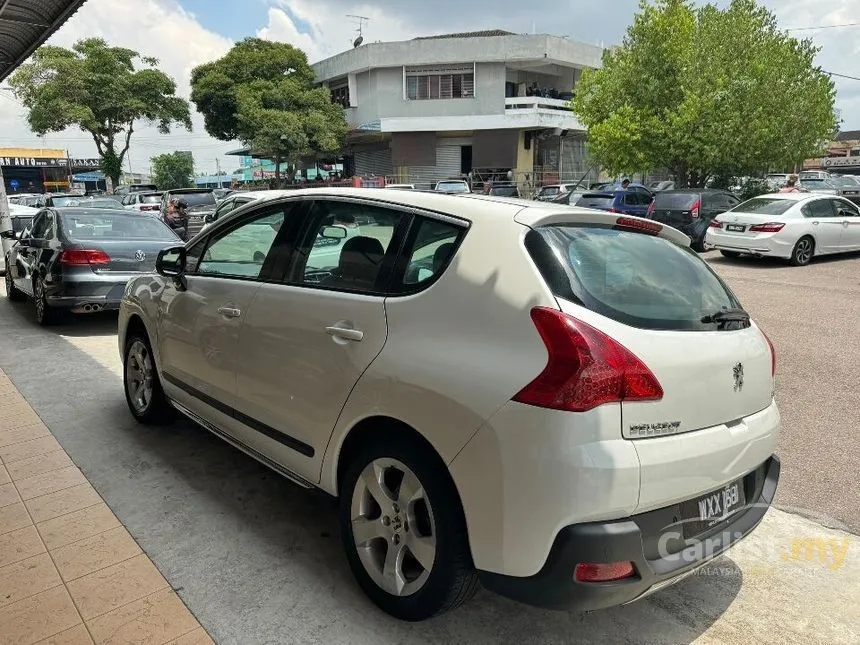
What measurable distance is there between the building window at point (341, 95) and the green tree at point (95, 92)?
10246 millimetres

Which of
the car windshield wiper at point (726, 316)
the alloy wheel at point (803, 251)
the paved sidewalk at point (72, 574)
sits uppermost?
the car windshield wiper at point (726, 316)

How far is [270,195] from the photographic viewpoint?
3.50 meters

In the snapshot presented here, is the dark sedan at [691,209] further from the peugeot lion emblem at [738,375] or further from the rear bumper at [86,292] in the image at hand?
the peugeot lion emblem at [738,375]

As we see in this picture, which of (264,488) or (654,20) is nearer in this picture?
(264,488)

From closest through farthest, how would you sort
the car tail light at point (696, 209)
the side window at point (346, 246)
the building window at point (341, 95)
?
1. the side window at point (346, 246)
2. the car tail light at point (696, 209)
3. the building window at point (341, 95)

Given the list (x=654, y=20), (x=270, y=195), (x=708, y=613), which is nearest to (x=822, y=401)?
(x=708, y=613)

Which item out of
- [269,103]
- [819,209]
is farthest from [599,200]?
[269,103]

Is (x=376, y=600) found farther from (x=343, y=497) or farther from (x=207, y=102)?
(x=207, y=102)

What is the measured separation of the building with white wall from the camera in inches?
1473

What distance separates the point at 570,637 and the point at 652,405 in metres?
1.08

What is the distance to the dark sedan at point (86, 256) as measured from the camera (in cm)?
724

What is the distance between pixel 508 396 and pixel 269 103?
125 feet

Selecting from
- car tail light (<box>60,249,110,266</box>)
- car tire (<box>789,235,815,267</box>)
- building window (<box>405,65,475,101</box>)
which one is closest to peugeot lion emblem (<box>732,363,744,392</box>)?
car tail light (<box>60,249,110,266</box>)

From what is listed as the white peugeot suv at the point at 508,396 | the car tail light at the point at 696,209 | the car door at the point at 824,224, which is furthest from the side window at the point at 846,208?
the white peugeot suv at the point at 508,396
